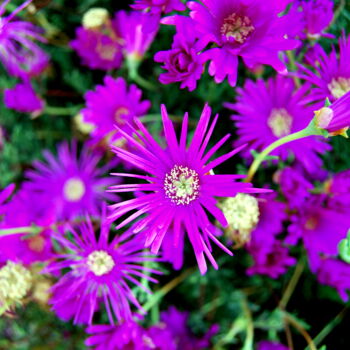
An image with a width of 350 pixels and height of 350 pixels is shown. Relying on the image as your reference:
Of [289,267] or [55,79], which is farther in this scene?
[55,79]

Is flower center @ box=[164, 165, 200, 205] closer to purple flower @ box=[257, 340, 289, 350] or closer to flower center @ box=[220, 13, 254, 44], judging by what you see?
flower center @ box=[220, 13, 254, 44]

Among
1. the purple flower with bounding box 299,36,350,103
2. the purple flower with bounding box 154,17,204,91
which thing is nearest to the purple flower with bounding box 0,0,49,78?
the purple flower with bounding box 154,17,204,91

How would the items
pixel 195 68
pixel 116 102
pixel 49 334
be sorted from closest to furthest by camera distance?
1. pixel 195 68
2. pixel 116 102
3. pixel 49 334

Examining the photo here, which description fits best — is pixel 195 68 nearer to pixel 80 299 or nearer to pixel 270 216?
pixel 270 216

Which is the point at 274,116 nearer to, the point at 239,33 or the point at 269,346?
the point at 239,33

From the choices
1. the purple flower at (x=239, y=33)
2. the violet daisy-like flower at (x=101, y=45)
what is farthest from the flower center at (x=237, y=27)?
the violet daisy-like flower at (x=101, y=45)

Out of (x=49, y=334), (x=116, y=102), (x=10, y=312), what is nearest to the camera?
(x=10, y=312)

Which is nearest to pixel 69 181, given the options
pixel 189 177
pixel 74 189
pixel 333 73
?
pixel 74 189

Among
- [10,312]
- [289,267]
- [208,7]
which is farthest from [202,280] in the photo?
[208,7]
